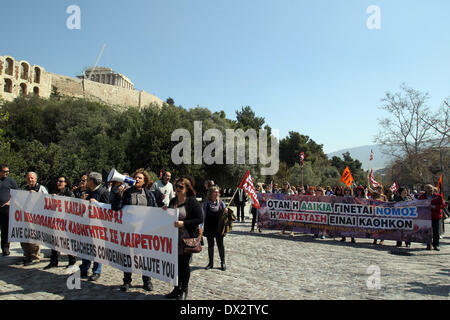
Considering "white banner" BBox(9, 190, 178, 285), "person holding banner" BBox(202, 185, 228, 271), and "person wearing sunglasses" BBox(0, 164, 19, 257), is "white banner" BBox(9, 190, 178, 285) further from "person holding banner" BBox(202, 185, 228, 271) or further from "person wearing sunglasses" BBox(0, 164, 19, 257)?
"person holding banner" BBox(202, 185, 228, 271)

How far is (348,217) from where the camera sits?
1118cm

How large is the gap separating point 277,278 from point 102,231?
3394 mm

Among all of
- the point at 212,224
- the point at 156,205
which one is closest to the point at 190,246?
the point at 156,205

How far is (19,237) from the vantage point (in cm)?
685

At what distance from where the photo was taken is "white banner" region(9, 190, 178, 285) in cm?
478

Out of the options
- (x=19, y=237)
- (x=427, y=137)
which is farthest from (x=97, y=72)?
(x=19, y=237)

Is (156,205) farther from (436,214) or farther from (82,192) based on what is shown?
(436,214)

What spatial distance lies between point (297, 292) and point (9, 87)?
233 ft

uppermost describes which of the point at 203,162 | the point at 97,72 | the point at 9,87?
the point at 97,72

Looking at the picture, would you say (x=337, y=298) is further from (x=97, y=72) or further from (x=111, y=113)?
(x=97, y=72)

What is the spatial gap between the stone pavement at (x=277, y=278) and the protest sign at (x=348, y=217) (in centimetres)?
106

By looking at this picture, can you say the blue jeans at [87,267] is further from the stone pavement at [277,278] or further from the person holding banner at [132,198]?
the person holding banner at [132,198]

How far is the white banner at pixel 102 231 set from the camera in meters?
4.78

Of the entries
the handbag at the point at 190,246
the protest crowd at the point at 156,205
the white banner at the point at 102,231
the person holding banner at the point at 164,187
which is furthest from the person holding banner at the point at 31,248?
the handbag at the point at 190,246
